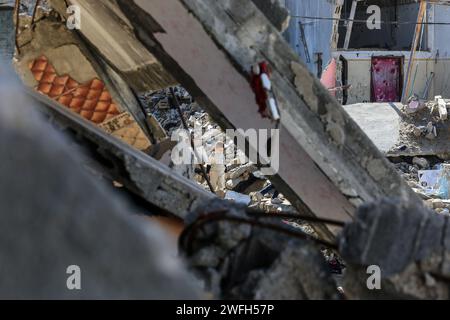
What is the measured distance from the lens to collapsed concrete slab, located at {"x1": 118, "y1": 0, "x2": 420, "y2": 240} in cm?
330

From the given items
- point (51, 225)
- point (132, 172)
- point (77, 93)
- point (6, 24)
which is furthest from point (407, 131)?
point (51, 225)

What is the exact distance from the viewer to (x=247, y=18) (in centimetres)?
329

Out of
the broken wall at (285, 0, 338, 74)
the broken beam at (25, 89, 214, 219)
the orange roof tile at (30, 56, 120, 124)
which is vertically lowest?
the broken wall at (285, 0, 338, 74)

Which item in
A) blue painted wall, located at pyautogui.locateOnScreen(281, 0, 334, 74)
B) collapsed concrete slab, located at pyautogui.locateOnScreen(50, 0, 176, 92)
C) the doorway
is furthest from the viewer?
the doorway

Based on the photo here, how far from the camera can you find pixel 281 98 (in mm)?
3324

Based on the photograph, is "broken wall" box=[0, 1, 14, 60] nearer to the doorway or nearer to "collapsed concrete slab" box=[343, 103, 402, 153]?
"collapsed concrete slab" box=[343, 103, 402, 153]

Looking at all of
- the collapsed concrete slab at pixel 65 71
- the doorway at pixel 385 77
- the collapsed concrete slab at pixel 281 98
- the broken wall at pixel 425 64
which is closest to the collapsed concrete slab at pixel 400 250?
the collapsed concrete slab at pixel 281 98

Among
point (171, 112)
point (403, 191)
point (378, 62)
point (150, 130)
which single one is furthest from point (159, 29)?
point (378, 62)

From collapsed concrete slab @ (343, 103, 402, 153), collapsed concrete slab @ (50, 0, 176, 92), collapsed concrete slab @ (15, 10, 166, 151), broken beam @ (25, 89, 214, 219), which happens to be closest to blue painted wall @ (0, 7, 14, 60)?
collapsed concrete slab @ (343, 103, 402, 153)

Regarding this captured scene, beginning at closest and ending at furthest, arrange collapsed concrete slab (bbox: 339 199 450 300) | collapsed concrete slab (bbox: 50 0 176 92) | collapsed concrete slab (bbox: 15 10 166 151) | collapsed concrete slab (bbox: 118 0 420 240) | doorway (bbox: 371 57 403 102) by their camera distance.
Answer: collapsed concrete slab (bbox: 339 199 450 300) → collapsed concrete slab (bbox: 118 0 420 240) → collapsed concrete slab (bbox: 50 0 176 92) → collapsed concrete slab (bbox: 15 10 166 151) → doorway (bbox: 371 57 403 102)

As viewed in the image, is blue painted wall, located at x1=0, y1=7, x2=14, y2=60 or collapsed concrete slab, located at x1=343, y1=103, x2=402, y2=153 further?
blue painted wall, located at x1=0, y1=7, x2=14, y2=60

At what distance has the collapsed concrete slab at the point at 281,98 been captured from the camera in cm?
330

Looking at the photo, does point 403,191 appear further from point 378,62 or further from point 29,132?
point 378,62

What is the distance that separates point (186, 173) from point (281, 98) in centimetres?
175
